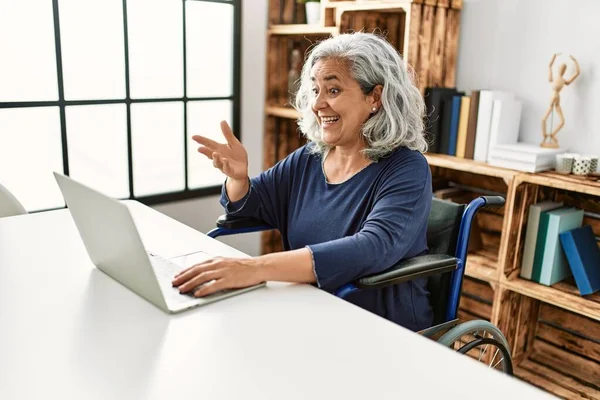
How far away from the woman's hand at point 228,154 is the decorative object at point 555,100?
1.32 meters

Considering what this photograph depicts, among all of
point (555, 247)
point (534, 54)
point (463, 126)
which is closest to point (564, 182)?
point (555, 247)

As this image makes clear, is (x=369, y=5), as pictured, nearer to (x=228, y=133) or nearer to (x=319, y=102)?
(x=319, y=102)

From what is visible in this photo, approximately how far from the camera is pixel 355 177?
5.61ft

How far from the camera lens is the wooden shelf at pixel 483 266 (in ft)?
7.82

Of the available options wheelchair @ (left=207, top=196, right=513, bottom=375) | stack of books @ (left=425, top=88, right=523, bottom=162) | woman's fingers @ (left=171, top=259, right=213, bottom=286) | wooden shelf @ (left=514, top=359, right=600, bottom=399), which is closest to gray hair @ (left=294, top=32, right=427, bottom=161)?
wheelchair @ (left=207, top=196, right=513, bottom=375)

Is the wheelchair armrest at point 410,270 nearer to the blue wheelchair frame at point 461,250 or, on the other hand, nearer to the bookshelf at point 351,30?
the blue wheelchair frame at point 461,250

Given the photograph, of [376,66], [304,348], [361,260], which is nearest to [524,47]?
[376,66]

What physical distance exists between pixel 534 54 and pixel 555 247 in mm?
828

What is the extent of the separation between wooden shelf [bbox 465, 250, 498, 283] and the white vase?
145 centimetres

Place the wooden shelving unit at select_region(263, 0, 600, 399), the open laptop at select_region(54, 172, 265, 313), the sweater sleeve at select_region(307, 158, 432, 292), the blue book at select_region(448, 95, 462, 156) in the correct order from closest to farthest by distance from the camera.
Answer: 1. the open laptop at select_region(54, 172, 265, 313)
2. the sweater sleeve at select_region(307, 158, 432, 292)
3. the wooden shelving unit at select_region(263, 0, 600, 399)
4. the blue book at select_region(448, 95, 462, 156)

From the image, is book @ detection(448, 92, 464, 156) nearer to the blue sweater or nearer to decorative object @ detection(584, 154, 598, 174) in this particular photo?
decorative object @ detection(584, 154, 598, 174)

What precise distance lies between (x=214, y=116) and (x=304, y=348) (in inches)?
90.7

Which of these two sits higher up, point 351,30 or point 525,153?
point 351,30

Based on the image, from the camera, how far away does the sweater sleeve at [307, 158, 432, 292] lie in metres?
1.36
